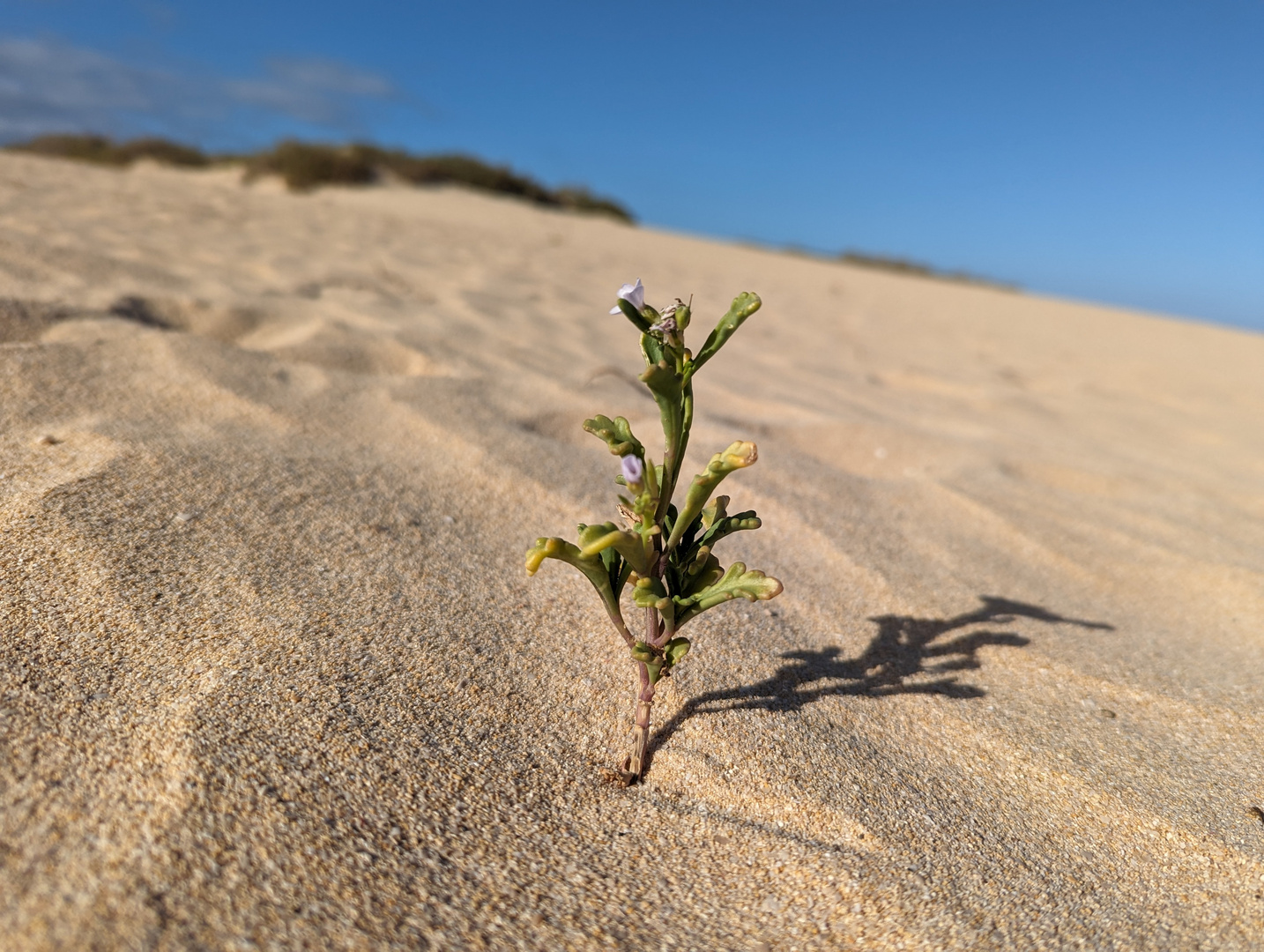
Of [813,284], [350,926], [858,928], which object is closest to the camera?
[350,926]

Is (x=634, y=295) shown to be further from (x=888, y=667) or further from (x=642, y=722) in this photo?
(x=888, y=667)

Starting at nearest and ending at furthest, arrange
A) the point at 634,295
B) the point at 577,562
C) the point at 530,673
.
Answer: the point at 634,295 → the point at 577,562 → the point at 530,673

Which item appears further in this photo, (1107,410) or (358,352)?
(1107,410)

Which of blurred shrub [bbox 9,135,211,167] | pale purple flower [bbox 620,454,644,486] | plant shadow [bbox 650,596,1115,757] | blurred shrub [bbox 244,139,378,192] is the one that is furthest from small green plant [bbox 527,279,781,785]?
blurred shrub [bbox 9,135,211,167]

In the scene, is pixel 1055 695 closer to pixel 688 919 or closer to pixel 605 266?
pixel 688 919

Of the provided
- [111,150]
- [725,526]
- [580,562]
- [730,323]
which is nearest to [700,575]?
[725,526]

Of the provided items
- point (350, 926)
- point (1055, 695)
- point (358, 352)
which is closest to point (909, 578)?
point (1055, 695)

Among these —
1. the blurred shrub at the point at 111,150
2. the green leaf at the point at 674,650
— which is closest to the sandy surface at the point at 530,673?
the green leaf at the point at 674,650
